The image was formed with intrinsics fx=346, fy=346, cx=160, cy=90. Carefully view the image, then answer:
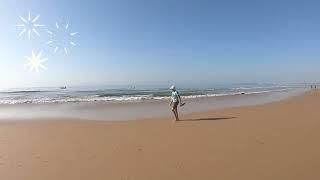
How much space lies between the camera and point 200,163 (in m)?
6.63

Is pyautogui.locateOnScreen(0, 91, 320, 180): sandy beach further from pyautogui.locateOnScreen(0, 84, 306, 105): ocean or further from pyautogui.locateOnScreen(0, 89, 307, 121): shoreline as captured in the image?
pyautogui.locateOnScreen(0, 84, 306, 105): ocean

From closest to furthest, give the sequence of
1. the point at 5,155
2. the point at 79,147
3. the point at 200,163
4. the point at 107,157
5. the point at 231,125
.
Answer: the point at 200,163
the point at 107,157
the point at 5,155
the point at 79,147
the point at 231,125

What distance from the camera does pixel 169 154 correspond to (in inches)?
294

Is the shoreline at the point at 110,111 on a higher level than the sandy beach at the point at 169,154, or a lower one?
lower

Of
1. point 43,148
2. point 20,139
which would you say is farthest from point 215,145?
point 20,139

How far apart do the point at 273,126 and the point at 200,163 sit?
5.13m

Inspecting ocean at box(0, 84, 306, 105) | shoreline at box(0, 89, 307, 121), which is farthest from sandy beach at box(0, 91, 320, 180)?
ocean at box(0, 84, 306, 105)

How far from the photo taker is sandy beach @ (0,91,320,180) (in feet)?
20.0

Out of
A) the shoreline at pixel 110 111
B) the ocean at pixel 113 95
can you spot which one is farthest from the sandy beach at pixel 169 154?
the ocean at pixel 113 95

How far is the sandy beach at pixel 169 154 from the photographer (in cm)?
611

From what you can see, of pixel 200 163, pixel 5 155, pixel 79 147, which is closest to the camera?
pixel 200 163

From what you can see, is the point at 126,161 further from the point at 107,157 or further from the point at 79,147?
the point at 79,147

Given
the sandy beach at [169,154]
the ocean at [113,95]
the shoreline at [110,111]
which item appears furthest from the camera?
the ocean at [113,95]

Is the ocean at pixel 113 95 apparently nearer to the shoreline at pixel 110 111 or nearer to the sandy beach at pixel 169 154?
the shoreline at pixel 110 111
